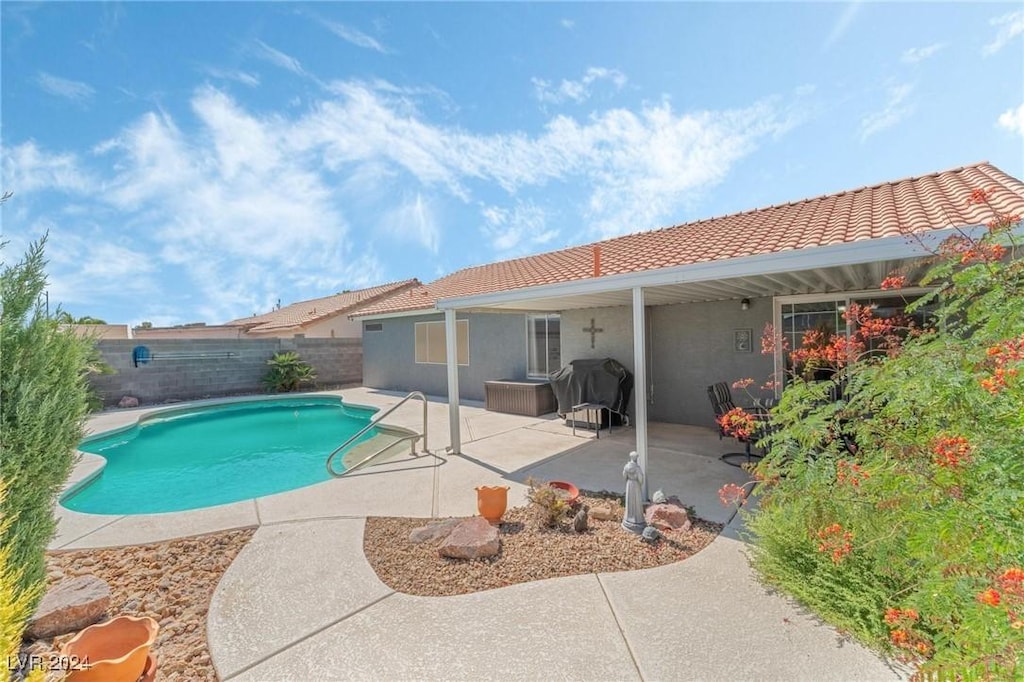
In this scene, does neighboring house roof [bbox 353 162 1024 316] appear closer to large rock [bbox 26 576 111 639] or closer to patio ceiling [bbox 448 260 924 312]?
patio ceiling [bbox 448 260 924 312]

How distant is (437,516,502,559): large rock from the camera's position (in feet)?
12.3

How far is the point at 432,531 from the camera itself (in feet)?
13.9

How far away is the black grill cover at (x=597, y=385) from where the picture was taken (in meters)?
8.55

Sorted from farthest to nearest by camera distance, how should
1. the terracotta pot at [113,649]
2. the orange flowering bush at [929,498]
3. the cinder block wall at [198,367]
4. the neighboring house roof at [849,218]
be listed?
1. the cinder block wall at [198,367]
2. the neighboring house roof at [849,218]
3. the terracotta pot at [113,649]
4. the orange flowering bush at [929,498]

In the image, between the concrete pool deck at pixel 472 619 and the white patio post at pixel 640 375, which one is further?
the white patio post at pixel 640 375

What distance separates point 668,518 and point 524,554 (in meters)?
1.62

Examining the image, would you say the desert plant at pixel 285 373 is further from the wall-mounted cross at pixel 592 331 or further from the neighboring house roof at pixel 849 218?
the neighboring house roof at pixel 849 218

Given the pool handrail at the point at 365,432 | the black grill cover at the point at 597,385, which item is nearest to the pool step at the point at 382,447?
the pool handrail at the point at 365,432

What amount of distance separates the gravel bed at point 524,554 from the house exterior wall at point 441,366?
786 centimetres

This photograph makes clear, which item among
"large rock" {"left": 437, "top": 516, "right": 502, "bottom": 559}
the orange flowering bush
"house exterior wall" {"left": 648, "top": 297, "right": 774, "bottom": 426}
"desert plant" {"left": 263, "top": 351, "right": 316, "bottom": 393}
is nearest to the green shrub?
"large rock" {"left": 437, "top": 516, "right": 502, "bottom": 559}

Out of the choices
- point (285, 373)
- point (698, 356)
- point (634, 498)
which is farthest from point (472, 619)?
point (285, 373)

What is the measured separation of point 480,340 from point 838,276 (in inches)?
369

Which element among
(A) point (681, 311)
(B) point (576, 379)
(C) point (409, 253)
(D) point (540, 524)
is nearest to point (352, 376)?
(C) point (409, 253)

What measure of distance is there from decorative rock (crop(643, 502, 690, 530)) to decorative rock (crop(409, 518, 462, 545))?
6.76 feet
